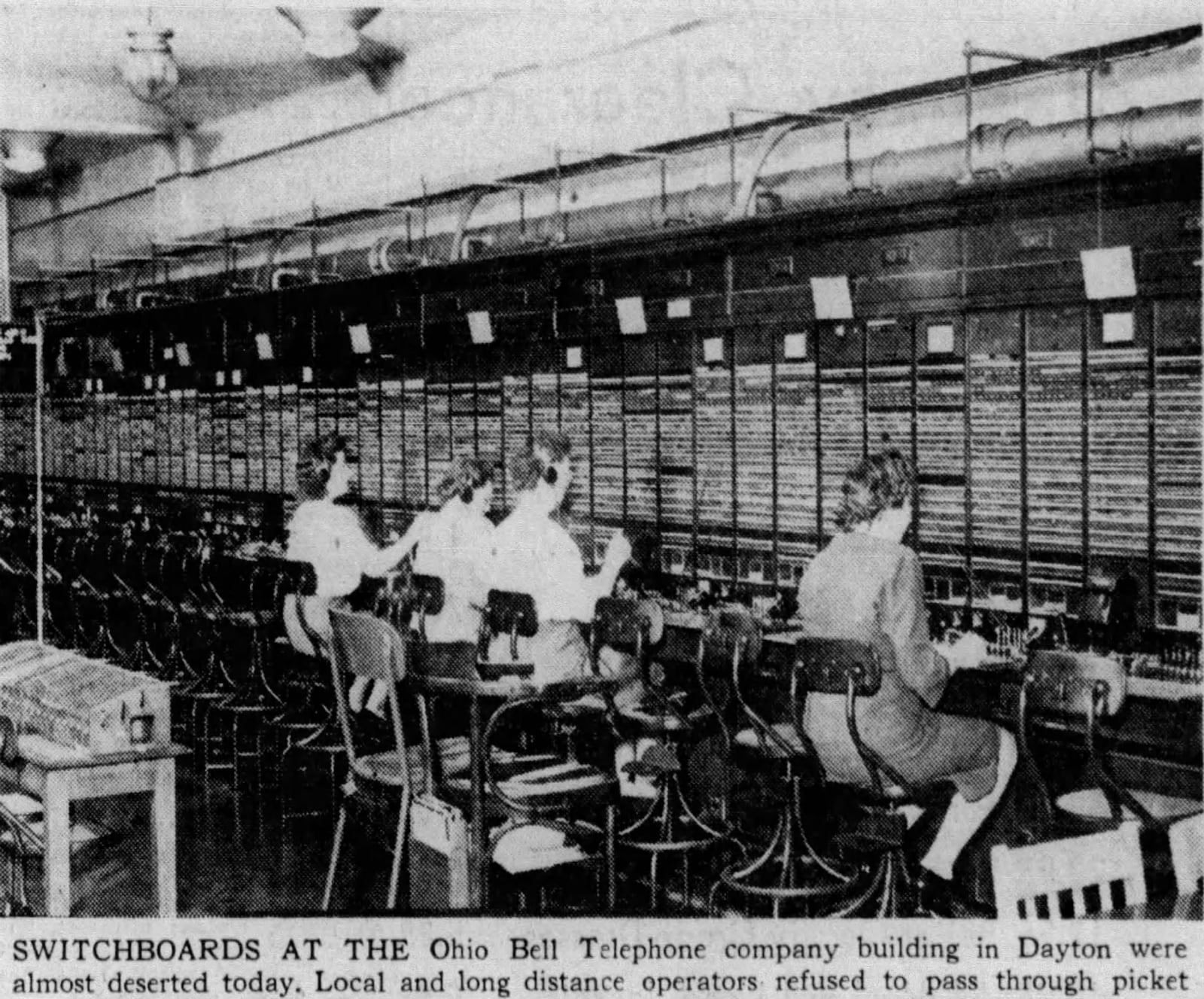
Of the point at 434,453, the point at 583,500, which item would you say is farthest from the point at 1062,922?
the point at 434,453

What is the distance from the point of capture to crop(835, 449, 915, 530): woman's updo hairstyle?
3.78 metres

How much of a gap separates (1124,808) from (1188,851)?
1282 millimetres

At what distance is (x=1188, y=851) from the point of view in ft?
8.04

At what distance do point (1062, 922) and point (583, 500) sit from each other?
4.01 metres

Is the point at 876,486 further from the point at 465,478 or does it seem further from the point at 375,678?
the point at 465,478

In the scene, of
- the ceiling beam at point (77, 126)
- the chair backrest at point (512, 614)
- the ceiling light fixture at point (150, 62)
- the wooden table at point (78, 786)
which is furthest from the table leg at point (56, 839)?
the ceiling beam at point (77, 126)

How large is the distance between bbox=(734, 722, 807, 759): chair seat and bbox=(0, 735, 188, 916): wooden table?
59.4 inches

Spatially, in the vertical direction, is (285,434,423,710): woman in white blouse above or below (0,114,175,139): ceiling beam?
below

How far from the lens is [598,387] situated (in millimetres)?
6152

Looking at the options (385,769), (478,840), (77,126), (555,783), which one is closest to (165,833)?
(385,769)

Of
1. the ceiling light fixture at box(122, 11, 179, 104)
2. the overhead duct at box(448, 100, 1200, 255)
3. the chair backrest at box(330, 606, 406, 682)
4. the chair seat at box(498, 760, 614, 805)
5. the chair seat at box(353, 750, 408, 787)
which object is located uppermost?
the ceiling light fixture at box(122, 11, 179, 104)

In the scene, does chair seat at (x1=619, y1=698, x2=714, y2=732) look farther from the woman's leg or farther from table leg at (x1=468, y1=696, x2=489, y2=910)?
table leg at (x1=468, y1=696, x2=489, y2=910)

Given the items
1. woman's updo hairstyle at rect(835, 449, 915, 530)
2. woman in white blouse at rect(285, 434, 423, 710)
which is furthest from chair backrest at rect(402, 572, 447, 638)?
woman's updo hairstyle at rect(835, 449, 915, 530)

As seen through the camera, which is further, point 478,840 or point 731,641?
point 731,641
